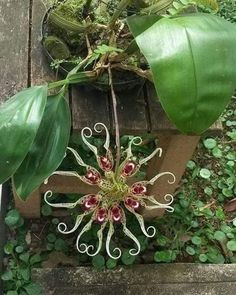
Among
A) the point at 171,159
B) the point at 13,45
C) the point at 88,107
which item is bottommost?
the point at 171,159

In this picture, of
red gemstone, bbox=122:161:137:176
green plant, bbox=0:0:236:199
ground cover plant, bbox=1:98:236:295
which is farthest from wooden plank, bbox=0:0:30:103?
ground cover plant, bbox=1:98:236:295

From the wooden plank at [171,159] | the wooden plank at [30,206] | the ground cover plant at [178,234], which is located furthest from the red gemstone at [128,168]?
the ground cover plant at [178,234]

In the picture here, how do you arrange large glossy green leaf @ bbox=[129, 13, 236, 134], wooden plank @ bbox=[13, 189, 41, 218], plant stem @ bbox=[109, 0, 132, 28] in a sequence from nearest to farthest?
large glossy green leaf @ bbox=[129, 13, 236, 134] → plant stem @ bbox=[109, 0, 132, 28] → wooden plank @ bbox=[13, 189, 41, 218]

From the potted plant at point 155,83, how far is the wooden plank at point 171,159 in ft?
0.69

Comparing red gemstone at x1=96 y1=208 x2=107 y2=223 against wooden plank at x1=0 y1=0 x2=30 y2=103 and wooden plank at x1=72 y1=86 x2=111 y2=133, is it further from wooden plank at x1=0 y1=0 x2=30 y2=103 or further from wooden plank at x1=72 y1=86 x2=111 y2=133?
wooden plank at x1=0 y1=0 x2=30 y2=103

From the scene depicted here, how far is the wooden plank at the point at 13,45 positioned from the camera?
1.14 meters

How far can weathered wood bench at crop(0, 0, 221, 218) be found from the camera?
3.66ft

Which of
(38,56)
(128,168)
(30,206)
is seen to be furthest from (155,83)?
(30,206)

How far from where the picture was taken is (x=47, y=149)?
99 centimetres

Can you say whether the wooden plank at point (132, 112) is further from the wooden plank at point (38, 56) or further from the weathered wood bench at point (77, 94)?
the wooden plank at point (38, 56)

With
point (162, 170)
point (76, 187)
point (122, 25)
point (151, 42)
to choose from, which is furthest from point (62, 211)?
point (151, 42)

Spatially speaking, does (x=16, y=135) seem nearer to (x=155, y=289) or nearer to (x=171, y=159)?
(x=171, y=159)

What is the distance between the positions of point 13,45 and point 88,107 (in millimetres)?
244

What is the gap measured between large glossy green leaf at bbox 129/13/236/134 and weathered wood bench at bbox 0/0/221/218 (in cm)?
29
